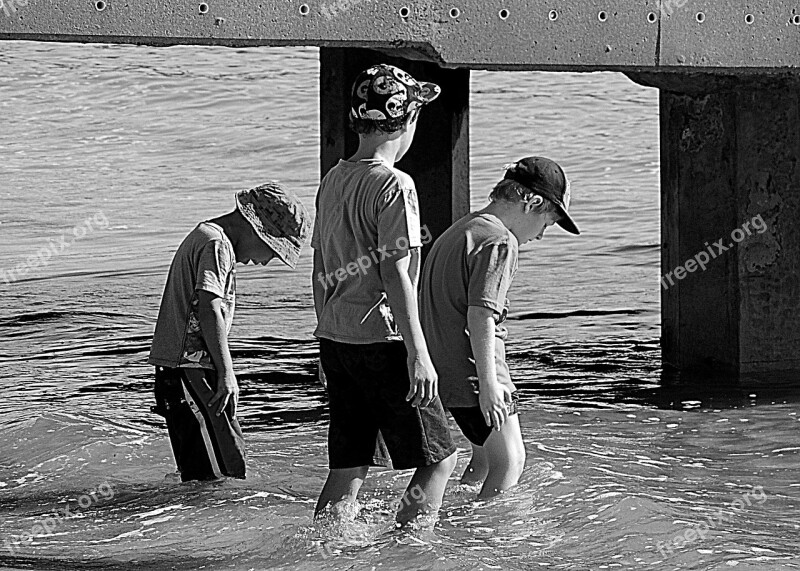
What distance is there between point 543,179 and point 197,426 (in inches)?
69.8

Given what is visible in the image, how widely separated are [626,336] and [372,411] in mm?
6179

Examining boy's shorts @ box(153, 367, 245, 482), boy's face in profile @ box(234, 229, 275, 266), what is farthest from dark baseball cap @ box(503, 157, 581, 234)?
boy's shorts @ box(153, 367, 245, 482)

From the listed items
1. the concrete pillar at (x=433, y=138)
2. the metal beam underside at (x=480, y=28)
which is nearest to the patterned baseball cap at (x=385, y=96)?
the metal beam underside at (x=480, y=28)

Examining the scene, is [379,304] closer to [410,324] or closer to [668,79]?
[410,324]

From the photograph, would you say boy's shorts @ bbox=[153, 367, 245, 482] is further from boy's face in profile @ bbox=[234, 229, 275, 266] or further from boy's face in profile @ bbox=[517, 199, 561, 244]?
boy's face in profile @ bbox=[517, 199, 561, 244]

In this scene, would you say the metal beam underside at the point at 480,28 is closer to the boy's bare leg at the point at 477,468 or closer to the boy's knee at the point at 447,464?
the boy's bare leg at the point at 477,468

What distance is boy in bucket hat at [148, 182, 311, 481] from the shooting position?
18.3ft

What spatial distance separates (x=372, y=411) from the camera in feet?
16.3

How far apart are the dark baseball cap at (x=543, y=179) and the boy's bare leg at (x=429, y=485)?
1005 millimetres

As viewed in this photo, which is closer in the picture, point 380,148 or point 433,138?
point 380,148

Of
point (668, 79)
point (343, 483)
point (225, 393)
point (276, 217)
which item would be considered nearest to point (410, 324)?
point (343, 483)

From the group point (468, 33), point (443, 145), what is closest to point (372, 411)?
point (468, 33)

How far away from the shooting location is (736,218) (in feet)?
28.3

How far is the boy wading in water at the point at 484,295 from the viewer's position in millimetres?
5020
